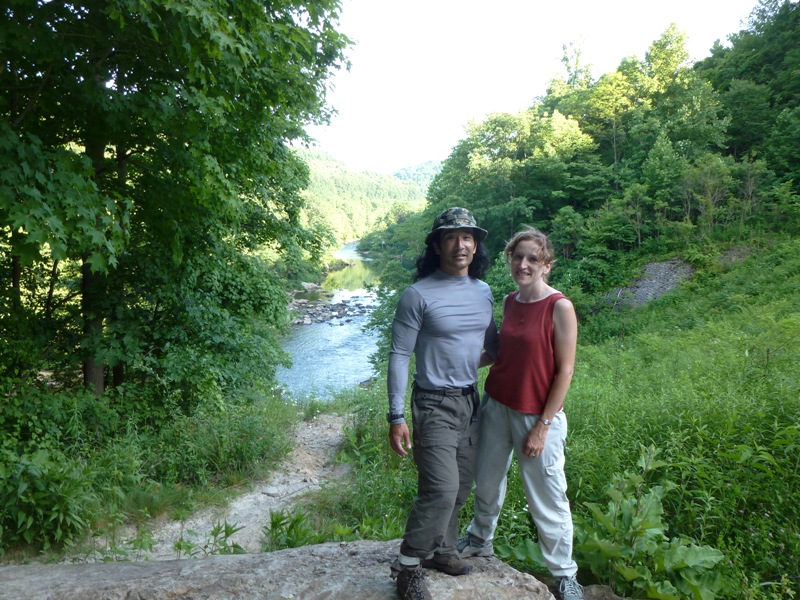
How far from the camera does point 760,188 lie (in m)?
16.5

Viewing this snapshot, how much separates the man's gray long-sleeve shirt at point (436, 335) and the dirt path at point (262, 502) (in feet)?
7.66

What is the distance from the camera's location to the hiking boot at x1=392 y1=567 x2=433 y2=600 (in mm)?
2271

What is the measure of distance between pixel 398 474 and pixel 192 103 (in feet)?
12.2

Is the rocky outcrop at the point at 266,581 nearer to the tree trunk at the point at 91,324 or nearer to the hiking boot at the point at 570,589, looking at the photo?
the hiking boot at the point at 570,589

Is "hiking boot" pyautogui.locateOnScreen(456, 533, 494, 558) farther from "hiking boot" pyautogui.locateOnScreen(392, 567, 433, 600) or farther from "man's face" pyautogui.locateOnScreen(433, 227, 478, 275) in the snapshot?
"man's face" pyautogui.locateOnScreen(433, 227, 478, 275)

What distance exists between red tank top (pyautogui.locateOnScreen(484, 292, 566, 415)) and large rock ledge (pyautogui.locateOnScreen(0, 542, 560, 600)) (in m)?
0.90

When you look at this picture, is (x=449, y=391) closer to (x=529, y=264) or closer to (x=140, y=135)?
(x=529, y=264)

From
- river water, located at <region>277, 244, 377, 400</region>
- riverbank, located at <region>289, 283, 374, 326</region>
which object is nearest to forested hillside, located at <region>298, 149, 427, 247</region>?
riverbank, located at <region>289, 283, 374, 326</region>

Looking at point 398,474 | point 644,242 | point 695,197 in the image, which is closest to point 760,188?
point 695,197

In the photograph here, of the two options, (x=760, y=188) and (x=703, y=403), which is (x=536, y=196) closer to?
(x=760, y=188)

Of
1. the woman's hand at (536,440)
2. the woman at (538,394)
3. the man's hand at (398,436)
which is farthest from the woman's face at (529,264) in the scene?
the man's hand at (398,436)

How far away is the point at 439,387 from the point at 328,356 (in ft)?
62.4

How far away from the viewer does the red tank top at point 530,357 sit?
2.37 meters

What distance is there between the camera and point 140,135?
5.36 meters
